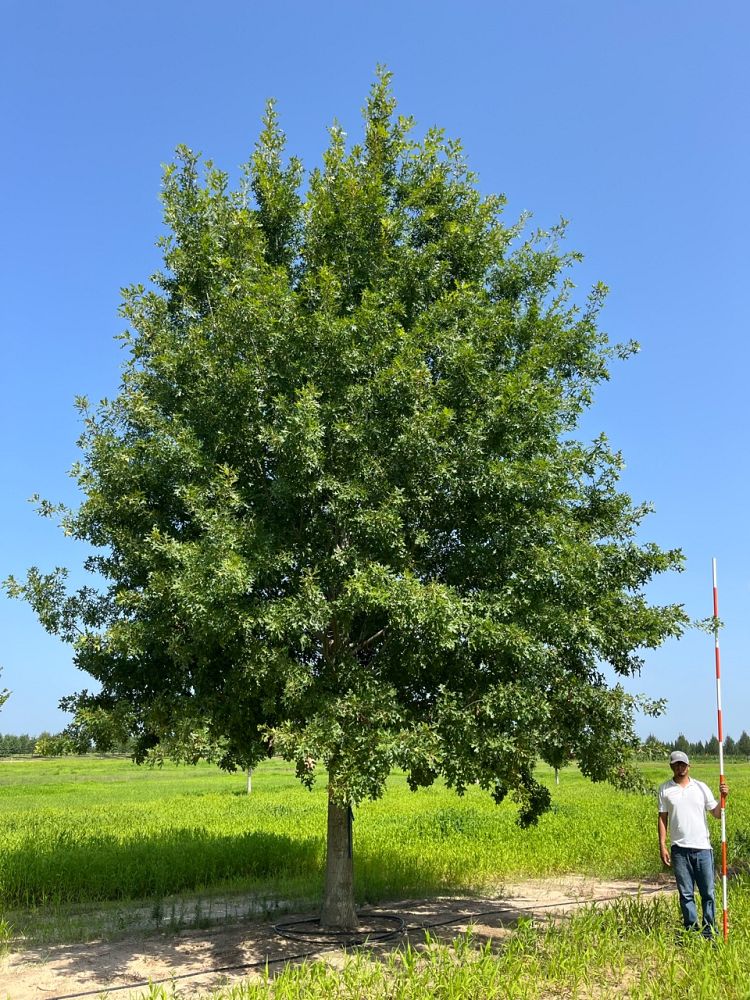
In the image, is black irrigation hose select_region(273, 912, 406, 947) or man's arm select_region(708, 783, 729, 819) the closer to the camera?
man's arm select_region(708, 783, 729, 819)

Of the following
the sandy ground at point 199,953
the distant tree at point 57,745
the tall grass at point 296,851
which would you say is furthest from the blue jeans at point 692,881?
the distant tree at point 57,745

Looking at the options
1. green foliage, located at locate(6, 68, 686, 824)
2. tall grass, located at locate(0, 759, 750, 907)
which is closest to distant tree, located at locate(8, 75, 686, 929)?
green foliage, located at locate(6, 68, 686, 824)

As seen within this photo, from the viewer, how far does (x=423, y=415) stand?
384 inches

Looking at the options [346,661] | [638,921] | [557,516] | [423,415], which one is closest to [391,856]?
[638,921]

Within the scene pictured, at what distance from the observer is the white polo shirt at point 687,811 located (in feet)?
33.1

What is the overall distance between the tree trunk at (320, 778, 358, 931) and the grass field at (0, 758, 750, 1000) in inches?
68.3

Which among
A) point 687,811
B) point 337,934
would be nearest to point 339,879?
point 337,934

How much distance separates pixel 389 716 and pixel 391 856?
997 centimetres

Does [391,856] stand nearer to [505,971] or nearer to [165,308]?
[505,971]

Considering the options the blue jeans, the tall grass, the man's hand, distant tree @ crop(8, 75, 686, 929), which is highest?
distant tree @ crop(8, 75, 686, 929)

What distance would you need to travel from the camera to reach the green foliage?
31.5 feet

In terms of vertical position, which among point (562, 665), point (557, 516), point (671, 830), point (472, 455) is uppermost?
point (472, 455)

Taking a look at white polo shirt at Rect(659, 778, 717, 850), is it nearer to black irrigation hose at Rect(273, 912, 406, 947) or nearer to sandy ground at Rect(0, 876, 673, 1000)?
sandy ground at Rect(0, 876, 673, 1000)

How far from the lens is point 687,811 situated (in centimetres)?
1023
